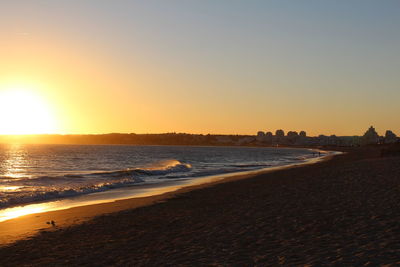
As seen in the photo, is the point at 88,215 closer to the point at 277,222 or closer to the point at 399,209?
the point at 277,222

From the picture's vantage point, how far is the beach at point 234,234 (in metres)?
8.65

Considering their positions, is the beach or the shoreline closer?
the beach

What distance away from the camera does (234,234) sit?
11.0 m

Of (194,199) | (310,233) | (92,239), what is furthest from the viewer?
(194,199)

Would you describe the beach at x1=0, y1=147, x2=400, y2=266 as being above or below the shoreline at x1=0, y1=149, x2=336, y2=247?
above

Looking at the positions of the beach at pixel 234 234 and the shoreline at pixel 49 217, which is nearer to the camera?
the beach at pixel 234 234

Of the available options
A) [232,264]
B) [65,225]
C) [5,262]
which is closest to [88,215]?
[65,225]

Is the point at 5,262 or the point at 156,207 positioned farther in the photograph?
the point at 156,207

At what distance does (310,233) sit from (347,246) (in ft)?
5.26

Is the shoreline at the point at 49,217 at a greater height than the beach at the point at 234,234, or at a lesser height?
lesser

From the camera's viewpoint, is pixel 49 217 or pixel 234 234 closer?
pixel 234 234

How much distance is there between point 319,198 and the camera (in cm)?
1608

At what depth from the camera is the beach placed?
28.4 ft

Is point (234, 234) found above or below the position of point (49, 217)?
above
